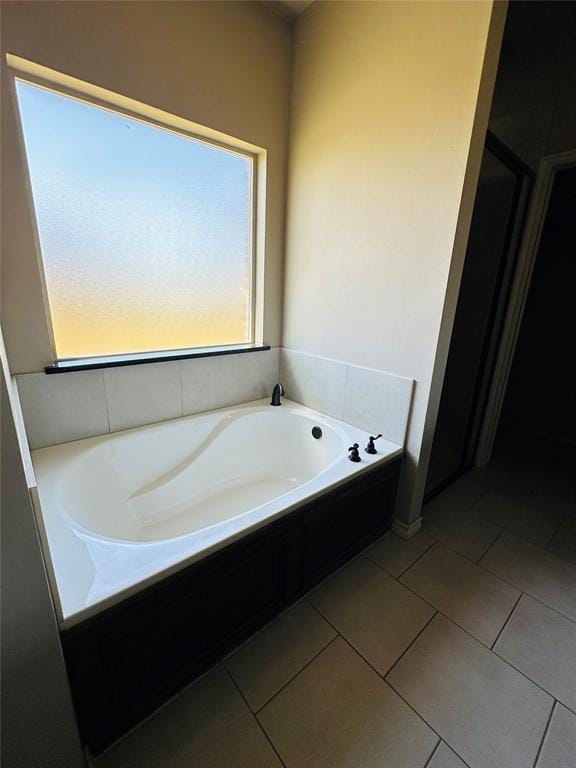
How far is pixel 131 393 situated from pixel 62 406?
1.03ft

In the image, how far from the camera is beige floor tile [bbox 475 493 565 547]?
180cm

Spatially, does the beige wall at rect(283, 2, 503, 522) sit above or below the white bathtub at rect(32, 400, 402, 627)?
above

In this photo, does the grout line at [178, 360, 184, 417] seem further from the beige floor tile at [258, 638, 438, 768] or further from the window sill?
the beige floor tile at [258, 638, 438, 768]

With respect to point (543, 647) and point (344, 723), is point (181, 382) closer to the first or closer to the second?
point (344, 723)

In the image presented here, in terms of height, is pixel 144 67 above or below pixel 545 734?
above

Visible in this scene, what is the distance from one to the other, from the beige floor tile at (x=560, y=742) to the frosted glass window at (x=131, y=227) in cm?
219

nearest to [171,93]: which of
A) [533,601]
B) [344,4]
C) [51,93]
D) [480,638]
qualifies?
[51,93]

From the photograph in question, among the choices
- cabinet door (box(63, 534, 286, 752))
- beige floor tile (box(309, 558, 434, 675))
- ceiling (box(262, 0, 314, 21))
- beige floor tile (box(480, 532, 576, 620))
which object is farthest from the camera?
ceiling (box(262, 0, 314, 21))

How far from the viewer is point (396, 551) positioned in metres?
1.66

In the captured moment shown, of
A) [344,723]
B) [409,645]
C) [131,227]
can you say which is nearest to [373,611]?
[409,645]

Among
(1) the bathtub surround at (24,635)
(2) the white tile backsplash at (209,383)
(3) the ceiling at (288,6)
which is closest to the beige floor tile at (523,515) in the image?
(2) the white tile backsplash at (209,383)

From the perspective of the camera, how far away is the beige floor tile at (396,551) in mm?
1569

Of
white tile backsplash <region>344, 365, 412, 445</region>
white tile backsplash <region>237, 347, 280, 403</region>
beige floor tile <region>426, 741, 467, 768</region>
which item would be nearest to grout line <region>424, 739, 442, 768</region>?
beige floor tile <region>426, 741, 467, 768</region>

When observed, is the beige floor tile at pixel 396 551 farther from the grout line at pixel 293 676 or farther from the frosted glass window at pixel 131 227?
the frosted glass window at pixel 131 227
